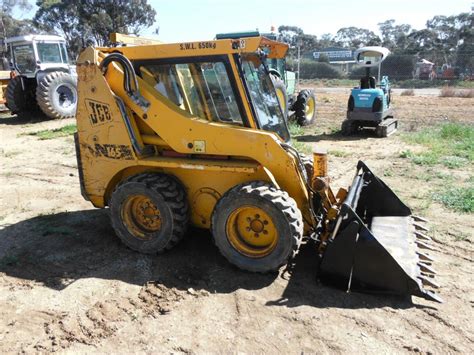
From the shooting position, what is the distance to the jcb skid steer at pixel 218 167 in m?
4.25

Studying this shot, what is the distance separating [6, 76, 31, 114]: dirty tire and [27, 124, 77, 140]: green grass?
8.73 feet

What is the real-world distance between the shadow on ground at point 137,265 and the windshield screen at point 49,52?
462 inches

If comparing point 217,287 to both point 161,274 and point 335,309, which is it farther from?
point 335,309

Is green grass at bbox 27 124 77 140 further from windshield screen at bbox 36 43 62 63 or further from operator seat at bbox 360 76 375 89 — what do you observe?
operator seat at bbox 360 76 375 89

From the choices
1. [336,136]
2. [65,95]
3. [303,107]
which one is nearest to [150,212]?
[336,136]

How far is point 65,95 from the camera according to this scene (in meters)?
15.2

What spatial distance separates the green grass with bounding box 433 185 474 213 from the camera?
6.24 metres

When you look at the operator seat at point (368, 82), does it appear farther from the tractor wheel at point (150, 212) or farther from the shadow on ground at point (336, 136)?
the tractor wheel at point (150, 212)

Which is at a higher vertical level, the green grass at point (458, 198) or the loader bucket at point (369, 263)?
the loader bucket at point (369, 263)

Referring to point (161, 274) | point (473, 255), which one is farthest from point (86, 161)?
point (473, 255)

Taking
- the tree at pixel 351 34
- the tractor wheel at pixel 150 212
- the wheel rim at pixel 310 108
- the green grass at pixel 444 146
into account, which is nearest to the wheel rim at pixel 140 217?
the tractor wheel at pixel 150 212

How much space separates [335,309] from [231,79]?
2475mm

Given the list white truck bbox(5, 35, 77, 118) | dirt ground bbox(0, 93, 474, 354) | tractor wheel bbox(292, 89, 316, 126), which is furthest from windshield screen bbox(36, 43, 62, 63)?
dirt ground bbox(0, 93, 474, 354)

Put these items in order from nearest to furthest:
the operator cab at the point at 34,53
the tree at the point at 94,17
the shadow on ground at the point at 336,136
Answer: the shadow on ground at the point at 336,136, the operator cab at the point at 34,53, the tree at the point at 94,17
